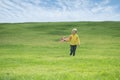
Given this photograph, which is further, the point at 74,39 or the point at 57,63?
the point at 74,39

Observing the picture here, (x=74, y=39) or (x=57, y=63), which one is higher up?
(x=74, y=39)

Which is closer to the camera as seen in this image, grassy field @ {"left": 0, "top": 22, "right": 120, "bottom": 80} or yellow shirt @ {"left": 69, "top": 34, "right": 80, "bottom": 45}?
grassy field @ {"left": 0, "top": 22, "right": 120, "bottom": 80}

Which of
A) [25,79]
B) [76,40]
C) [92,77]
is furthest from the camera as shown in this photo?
[76,40]

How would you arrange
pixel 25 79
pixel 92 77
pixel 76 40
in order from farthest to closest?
pixel 76 40 < pixel 92 77 < pixel 25 79

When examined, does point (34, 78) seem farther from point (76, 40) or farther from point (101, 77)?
point (76, 40)

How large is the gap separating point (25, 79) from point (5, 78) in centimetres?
76

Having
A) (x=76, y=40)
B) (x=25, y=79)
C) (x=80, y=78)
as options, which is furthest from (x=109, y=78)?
(x=76, y=40)

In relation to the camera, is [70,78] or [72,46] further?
[72,46]

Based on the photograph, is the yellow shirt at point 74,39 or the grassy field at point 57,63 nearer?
the grassy field at point 57,63

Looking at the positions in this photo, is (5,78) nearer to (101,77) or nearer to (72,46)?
(101,77)

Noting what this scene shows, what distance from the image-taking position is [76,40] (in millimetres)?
26578

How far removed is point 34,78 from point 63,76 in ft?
3.94

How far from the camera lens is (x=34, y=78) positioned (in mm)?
12711

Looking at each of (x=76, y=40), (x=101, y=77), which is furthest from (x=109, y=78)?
(x=76, y=40)
